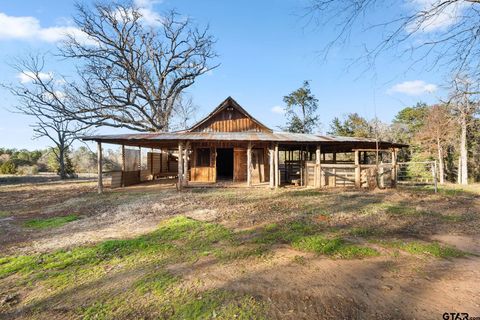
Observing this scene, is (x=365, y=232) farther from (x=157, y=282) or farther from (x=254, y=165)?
(x=254, y=165)

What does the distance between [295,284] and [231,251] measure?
171 centimetres

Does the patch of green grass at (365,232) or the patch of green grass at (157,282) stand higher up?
the patch of green grass at (365,232)

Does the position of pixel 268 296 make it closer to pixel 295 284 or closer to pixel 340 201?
pixel 295 284

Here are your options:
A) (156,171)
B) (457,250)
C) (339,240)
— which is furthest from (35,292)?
(156,171)

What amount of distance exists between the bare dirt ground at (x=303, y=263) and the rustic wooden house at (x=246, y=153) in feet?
17.1

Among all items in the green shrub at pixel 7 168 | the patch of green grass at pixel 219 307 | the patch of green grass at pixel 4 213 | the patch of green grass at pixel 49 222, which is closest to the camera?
the patch of green grass at pixel 219 307

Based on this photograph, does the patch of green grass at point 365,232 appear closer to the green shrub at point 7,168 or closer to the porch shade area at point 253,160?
the porch shade area at point 253,160

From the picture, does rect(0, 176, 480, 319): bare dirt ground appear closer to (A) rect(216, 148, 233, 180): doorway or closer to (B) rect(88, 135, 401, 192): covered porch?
(B) rect(88, 135, 401, 192): covered porch

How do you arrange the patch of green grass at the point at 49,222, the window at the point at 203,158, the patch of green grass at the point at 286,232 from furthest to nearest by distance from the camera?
the window at the point at 203,158, the patch of green grass at the point at 49,222, the patch of green grass at the point at 286,232

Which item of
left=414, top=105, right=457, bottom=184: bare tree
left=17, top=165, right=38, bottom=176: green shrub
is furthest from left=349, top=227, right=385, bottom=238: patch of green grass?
left=17, top=165, right=38, bottom=176: green shrub

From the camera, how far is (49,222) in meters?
8.19

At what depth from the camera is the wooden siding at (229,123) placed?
18.4 metres

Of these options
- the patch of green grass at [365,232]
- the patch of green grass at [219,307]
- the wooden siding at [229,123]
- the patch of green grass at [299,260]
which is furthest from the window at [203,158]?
the patch of green grass at [219,307]

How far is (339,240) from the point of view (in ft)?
19.2
